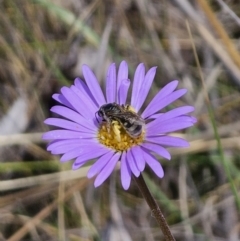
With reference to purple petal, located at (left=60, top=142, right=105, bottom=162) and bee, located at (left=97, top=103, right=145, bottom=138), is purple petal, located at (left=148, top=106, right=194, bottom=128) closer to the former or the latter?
bee, located at (left=97, top=103, right=145, bottom=138)

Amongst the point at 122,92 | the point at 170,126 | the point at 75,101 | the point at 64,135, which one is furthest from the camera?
the point at 122,92

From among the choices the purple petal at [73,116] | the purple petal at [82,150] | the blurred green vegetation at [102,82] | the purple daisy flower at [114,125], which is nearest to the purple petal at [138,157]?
the purple daisy flower at [114,125]

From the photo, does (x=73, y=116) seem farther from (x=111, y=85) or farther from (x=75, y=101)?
(x=111, y=85)

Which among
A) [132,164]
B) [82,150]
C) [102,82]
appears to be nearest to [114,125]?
[82,150]

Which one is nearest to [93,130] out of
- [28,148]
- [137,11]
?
[28,148]

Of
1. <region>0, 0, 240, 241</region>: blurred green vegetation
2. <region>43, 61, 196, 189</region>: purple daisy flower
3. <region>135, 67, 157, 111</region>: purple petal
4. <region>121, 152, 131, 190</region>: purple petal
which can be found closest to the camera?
<region>121, 152, 131, 190</region>: purple petal

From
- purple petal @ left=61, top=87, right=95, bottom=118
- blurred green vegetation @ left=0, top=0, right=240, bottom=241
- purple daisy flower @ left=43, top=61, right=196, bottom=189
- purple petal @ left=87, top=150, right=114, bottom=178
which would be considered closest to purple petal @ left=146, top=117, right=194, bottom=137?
purple daisy flower @ left=43, top=61, right=196, bottom=189

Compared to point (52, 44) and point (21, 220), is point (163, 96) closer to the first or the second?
point (21, 220)
